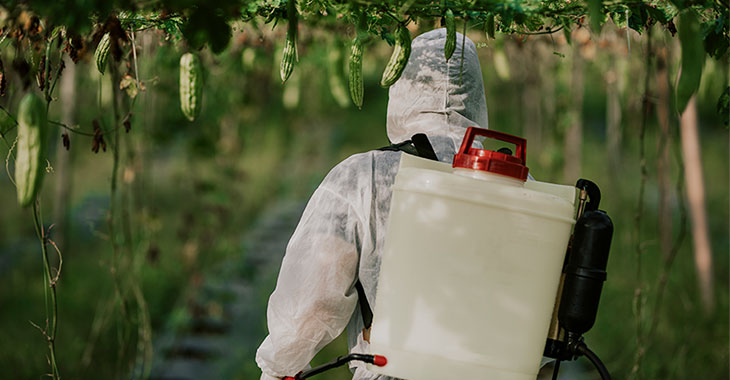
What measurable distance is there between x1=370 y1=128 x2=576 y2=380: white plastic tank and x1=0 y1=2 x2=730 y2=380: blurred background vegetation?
3.21ft

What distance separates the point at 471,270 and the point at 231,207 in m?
5.61

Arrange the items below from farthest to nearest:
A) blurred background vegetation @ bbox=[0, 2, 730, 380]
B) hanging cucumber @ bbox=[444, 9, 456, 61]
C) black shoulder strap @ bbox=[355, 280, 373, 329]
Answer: blurred background vegetation @ bbox=[0, 2, 730, 380]
black shoulder strap @ bbox=[355, 280, 373, 329]
hanging cucumber @ bbox=[444, 9, 456, 61]

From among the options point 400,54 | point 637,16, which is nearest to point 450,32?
point 400,54

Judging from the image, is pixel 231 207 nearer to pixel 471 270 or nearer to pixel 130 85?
pixel 130 85

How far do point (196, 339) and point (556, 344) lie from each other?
4292 mm

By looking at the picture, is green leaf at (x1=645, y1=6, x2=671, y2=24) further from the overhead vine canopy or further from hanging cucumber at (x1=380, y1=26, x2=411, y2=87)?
hanging cucumber at (x1=380, y1=26, x2=411, y2=87)

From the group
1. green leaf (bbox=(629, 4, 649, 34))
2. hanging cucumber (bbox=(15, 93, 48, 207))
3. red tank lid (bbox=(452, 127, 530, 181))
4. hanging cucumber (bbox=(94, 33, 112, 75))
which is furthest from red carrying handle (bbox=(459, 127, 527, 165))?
hanging cucumber (bbox=(94, 33, 112, 75))

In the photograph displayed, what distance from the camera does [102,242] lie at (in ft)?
22.5

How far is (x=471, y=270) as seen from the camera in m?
1.53

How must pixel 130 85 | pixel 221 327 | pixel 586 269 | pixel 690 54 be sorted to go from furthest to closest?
pixel 221 327, pixel 130 85, pixel 586 269, pixel 690 54

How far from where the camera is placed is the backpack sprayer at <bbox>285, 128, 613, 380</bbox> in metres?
1.51

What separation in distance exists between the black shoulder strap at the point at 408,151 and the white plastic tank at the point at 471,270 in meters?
0.19

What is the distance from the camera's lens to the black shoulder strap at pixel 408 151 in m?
1.77

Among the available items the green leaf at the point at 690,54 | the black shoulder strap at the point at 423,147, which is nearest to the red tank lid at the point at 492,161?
the black shoulder strap at the point at 423,147
